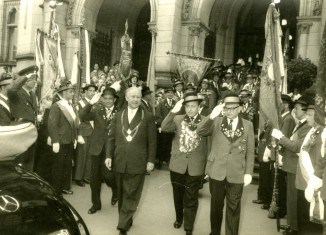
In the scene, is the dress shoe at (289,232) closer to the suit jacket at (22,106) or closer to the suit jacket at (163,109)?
the suit jacket at (22,106)

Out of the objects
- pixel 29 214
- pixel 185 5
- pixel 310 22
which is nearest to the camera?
pixel 29 214

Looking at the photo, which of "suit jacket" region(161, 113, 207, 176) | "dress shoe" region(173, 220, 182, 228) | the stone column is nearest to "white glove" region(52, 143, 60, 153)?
"suit jacket" region(161, 113, 207, 176)

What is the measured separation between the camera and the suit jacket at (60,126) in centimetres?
702

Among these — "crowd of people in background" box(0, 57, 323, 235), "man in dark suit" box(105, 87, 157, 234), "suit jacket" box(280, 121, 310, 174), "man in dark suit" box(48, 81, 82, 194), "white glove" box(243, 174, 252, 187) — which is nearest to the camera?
"white glove" box(243, 174, 252, 187)

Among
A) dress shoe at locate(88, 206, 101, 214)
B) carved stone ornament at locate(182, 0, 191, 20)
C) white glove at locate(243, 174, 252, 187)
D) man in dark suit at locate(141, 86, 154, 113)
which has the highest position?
carved stone ornament at locate(182, 0, 191, 20)

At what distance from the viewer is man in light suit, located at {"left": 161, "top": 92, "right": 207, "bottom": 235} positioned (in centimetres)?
553

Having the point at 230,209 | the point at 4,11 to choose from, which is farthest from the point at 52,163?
the point at 4,11

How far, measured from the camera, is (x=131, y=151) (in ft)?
18.1

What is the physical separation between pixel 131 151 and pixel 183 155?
724 millimetres

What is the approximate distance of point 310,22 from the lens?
1248 centimetres

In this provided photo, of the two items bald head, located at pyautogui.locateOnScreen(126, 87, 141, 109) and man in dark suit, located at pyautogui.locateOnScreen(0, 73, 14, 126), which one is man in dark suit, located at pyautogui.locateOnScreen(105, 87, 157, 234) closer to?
bald head, located at pyautogui.locateOnScreen(126, 87, 141, 109)

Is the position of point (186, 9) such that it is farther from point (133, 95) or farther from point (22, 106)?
point (133, 95)

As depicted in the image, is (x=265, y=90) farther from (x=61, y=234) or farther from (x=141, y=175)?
(x=61, y=234)

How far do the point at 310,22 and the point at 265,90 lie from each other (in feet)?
25.1
